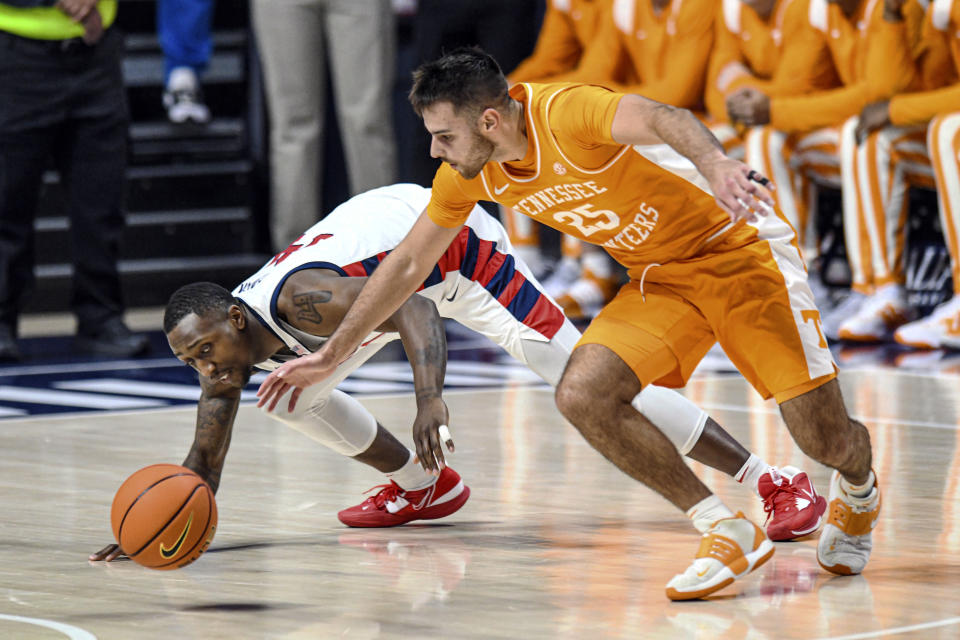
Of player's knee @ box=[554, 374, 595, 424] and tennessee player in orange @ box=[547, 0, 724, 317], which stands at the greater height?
player's knee @ box=[554, 374, 595, 424]

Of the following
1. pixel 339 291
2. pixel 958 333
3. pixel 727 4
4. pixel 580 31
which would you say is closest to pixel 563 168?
pixel 339 291

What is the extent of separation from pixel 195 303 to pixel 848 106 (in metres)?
5.29

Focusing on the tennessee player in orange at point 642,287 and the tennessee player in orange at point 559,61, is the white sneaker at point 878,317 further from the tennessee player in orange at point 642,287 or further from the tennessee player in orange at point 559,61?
the tennessee player in orange at point 642,287

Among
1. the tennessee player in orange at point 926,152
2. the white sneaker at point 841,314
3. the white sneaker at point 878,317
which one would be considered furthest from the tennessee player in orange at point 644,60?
the white sneaker at point 878,317

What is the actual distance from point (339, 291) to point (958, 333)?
4611mm

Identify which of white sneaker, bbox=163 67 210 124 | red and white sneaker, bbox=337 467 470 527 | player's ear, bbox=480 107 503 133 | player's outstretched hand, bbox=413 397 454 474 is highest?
Result: player's ear, bbox=480 107 503 133

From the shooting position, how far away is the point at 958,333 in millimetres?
7918

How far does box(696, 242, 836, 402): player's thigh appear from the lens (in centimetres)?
381

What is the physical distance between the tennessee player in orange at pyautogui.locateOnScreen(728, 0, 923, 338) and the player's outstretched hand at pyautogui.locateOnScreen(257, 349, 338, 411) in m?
5.05

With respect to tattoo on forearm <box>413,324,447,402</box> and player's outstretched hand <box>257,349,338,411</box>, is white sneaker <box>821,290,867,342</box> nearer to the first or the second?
tattoo on forearm <box>413,324,447,402</box>

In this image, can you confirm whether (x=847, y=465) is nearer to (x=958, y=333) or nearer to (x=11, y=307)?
(x=958, y=333)

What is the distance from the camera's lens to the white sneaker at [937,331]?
793cm

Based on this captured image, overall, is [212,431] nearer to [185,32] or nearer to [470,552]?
[470,552]

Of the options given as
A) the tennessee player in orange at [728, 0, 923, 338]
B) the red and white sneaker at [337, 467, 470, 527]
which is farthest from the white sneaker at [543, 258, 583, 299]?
the red and white sneaker at [337, 467, 470, 527]
